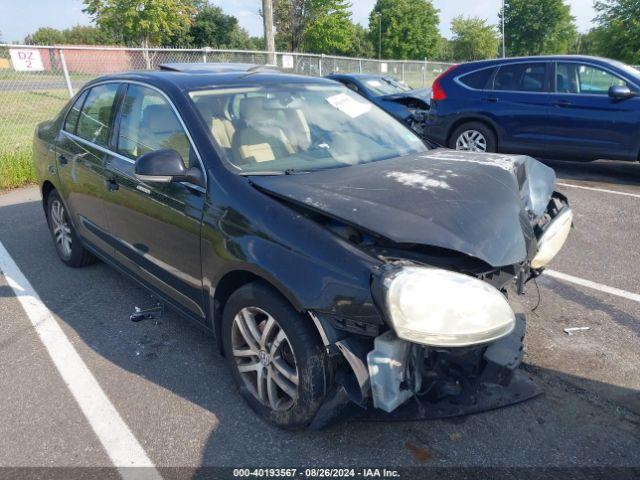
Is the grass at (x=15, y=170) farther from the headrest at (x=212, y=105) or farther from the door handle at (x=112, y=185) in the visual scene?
the headrest at (x=212, y=105)

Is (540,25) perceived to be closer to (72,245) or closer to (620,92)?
(620,92)

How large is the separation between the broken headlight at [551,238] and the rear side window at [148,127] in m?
Result: 1.92

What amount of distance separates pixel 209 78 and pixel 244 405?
202cm

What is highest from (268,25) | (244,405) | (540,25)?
(540,25)

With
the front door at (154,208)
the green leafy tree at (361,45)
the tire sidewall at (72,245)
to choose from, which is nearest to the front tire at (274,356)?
the front door at (154,208)

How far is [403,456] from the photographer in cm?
232

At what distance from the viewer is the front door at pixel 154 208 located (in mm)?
2781

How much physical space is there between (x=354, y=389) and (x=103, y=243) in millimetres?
2539

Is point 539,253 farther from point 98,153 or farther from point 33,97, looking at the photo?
point 33,97

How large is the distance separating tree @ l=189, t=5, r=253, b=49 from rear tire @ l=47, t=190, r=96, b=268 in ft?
174

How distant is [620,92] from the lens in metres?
6.96

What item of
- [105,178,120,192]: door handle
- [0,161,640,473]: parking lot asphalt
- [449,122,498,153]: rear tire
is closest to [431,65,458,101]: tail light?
[449,122,498,153]: rear tire

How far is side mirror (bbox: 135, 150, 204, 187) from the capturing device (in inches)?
103

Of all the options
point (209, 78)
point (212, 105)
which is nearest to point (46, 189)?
point (209, 78)
